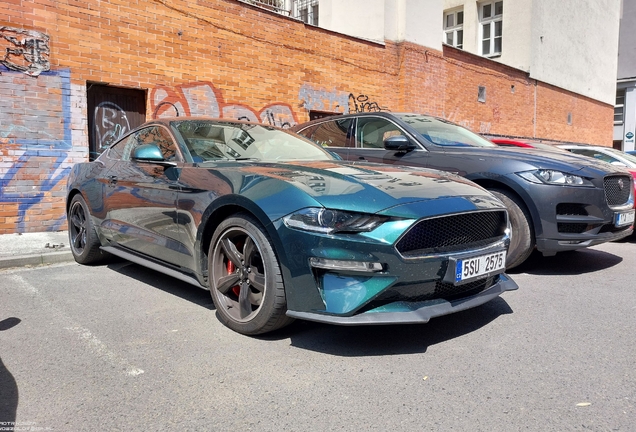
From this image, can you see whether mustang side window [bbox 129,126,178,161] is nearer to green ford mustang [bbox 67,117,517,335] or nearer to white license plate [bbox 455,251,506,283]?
green ford mustang [bbox 67,117,517,335]

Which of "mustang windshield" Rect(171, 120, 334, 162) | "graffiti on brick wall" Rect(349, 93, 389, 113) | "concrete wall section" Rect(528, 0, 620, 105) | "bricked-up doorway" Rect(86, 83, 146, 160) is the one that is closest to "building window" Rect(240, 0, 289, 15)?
"graffiti on brick wall" Rect(349, 93, 389, 113)

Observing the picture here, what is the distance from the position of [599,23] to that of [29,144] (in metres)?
25.0

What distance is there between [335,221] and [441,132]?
3663mm

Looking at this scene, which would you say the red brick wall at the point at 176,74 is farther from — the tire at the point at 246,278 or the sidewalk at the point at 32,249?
the tire at the point at 246,278

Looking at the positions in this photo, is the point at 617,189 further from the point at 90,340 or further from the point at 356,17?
the point at 356,17

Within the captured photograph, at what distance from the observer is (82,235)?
565cm

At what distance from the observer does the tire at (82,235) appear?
211 inches

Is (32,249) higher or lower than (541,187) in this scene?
lower

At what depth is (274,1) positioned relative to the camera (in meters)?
10.7

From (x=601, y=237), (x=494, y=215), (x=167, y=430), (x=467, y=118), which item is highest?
(x=467, y=118)

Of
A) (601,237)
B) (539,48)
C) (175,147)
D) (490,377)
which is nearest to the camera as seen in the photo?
(490,377)

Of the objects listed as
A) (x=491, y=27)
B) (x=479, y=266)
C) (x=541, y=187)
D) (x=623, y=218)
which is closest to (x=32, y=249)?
(x=479, y=266)

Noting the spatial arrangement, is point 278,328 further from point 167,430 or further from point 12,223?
point 12,223

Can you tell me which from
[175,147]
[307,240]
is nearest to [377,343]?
[307,240]
